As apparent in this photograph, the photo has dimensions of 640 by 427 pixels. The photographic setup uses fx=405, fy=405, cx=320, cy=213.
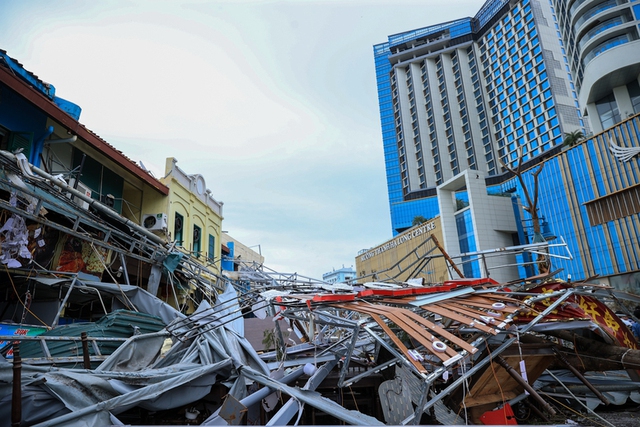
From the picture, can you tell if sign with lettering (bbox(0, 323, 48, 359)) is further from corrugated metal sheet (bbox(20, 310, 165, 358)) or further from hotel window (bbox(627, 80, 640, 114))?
hotel window (bbox(627, 80, 640, 114))

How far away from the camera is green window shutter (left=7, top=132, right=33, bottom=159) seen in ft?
34.2

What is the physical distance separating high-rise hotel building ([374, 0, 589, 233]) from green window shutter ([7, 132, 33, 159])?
77671 millimetres

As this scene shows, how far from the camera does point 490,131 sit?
85062 millimetres

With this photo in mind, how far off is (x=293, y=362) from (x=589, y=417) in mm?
5307

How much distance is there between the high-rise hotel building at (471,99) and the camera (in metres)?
75.1

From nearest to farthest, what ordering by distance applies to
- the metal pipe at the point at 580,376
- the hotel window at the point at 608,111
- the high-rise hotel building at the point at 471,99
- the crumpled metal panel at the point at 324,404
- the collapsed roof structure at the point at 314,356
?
the collapsed roof structure at the point at 314,356 → the crumpled metal panel at the point at 324,404 → the metal pipe at the point at 580,376 → the hotel window at the point at 608,111 → the high-rise hotel building at the point at 471,99

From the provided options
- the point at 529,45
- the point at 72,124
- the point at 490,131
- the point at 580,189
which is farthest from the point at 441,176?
the point at 72,124

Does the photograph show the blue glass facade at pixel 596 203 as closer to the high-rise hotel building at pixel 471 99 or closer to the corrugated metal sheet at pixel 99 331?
the corrugated metal sheet at pixel 99 331

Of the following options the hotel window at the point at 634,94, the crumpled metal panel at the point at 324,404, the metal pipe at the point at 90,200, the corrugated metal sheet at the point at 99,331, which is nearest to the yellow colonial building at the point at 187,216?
the metal pipe at the point at 90,200

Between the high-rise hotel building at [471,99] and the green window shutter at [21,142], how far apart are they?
255ft

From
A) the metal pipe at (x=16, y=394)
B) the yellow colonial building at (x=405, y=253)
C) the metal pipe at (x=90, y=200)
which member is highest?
the yellow colonial building at (x=405, y=253)

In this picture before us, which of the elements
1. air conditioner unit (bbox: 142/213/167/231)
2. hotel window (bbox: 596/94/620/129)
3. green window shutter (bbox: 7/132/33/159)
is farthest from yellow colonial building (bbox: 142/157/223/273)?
hotel window (bbox: 596/94/620/129)

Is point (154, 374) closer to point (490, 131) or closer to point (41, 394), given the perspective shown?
point (41, 394)

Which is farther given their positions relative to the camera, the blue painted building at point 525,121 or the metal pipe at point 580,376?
the blue painted building at point 525,121
